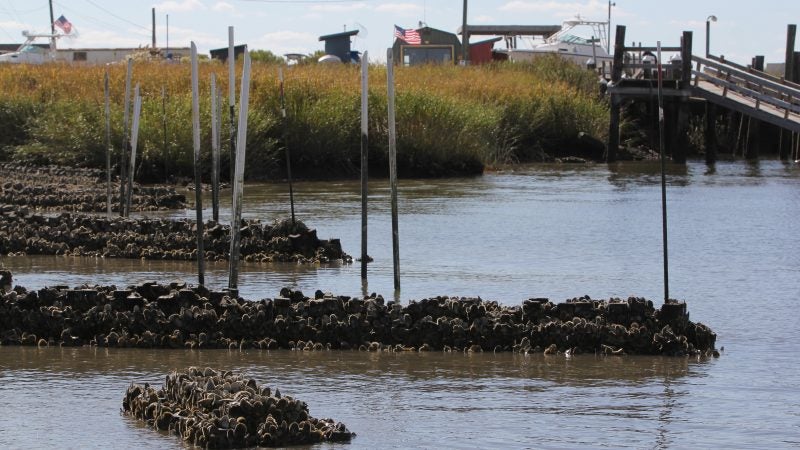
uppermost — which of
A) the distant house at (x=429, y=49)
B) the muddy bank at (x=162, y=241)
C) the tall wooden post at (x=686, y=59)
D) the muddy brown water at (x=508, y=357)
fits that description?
the distant house at (x=429, y=49)

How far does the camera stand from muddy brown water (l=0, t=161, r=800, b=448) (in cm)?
1034

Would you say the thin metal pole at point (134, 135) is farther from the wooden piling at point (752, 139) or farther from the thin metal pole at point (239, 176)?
the wooden piling at point (752, 139)

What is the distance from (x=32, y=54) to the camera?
224 ft

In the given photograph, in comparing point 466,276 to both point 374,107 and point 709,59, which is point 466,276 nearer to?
point 374,107

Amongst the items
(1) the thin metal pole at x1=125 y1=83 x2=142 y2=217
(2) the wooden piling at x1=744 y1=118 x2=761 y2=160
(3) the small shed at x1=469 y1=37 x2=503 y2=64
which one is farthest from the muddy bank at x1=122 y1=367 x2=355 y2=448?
(3) the small shed at x1=469 y1=37 x2=503 y2=64

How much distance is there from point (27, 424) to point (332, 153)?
25.7m

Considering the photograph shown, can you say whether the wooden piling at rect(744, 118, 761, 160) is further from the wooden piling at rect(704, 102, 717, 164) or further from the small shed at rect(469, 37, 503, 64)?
the small shed at rect(469, 37, 503, 64)

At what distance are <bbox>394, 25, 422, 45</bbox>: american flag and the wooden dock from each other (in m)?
19.6

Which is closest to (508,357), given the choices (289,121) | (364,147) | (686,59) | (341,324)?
(341,324)

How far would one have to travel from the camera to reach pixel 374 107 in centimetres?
3647

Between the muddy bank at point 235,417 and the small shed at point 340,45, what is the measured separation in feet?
218

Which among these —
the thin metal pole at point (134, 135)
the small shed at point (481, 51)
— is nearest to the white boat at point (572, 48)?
the small shed at point (481, 51)

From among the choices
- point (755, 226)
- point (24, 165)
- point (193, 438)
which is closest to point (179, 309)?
point (193, 438)

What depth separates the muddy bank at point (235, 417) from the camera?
374 inches
